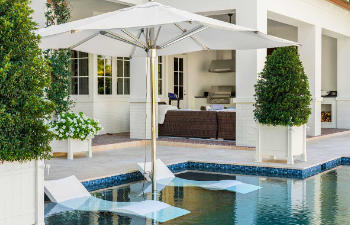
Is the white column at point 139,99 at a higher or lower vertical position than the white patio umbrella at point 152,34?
lower

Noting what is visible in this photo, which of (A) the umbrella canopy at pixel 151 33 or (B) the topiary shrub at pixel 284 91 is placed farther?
(B) the topiary shrub at pixel 284 91

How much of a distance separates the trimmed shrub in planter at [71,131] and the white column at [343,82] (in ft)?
28.7

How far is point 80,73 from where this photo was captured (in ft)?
40.4

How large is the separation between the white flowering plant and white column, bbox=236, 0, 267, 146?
3154mm

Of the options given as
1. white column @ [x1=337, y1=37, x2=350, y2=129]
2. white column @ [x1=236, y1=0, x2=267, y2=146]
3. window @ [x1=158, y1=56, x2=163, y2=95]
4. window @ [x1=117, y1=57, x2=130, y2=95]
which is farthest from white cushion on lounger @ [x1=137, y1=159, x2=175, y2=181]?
white column @ [x1=337, y1=37, x2=350, y2=129]

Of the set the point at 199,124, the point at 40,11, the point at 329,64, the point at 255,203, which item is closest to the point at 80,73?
the point at 199,124

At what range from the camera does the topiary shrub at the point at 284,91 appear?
7.66 metres

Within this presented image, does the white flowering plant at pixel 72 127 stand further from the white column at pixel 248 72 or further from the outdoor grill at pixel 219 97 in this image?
the outdoor grill at pixel 219 97

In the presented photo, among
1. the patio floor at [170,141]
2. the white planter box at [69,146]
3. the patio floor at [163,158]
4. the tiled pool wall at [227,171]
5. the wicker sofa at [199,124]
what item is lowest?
the tiled pool wall at [227,171]

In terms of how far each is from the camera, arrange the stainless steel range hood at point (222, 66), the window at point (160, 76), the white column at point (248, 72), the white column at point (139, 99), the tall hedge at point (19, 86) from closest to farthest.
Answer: the tall hedge at point (19, 86) < the white column at point (248, 72) < the white column at point (139, 99) < the window at point (160, 76) < the stainless steel range hood at point (222, 66)

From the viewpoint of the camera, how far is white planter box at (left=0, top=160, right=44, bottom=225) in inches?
145

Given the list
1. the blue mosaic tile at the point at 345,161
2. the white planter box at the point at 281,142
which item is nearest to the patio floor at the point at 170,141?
the white planter box at the point at 281,142

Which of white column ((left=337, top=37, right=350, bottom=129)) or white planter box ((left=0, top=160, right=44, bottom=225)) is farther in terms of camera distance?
white column ((left=337, top=37, right=350, bottom=129))

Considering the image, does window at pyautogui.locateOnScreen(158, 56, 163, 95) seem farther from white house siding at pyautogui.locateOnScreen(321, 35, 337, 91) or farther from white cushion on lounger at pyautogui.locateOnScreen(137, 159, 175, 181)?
white cushion on lounger at pyautogui.locateOnScreen(137, 159, 175, 181)
